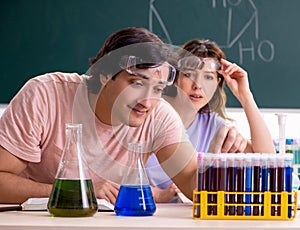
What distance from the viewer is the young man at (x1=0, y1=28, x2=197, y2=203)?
1.69 m

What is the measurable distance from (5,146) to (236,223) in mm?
730

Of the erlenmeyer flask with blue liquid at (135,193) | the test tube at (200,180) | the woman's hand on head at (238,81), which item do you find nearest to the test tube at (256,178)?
the test tube at (200,180)

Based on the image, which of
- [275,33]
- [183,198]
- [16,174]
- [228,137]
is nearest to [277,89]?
[275,33]

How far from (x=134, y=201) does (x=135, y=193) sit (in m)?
0.02

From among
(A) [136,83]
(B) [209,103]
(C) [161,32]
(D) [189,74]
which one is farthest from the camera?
(C) [161,32]

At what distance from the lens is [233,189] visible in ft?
4.42

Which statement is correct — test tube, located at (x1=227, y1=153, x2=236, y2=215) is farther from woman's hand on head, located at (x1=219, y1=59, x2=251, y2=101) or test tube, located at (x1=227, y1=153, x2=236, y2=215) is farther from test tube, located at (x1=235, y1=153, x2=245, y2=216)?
woman's hand on head, located at (x1=219, y1=59, x2=251, y2=101)

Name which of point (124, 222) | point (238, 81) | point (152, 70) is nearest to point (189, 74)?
point (238, 81)

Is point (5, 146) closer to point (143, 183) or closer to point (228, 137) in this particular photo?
point (143, 183)

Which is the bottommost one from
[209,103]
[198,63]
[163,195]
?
[163,195]

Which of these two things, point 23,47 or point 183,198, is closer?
point 183,198

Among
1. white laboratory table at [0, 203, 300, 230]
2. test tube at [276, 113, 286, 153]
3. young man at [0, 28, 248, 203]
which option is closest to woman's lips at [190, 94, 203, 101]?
test tube at [276, 113, 286, 153]

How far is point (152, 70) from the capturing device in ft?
5.38

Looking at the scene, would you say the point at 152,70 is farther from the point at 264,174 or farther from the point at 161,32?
the point at 161,32
